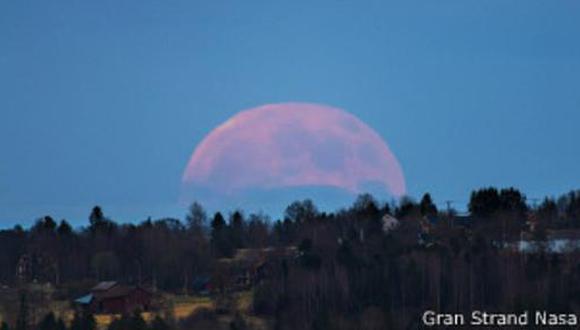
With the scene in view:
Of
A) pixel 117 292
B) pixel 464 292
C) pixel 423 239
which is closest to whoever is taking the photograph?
pixel 464 292

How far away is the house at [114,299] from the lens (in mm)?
53094

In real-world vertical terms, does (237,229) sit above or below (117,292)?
above

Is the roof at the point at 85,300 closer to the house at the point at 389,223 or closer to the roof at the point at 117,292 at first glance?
the roof at the point at 117,292

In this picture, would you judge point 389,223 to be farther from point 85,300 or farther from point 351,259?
point 85,300

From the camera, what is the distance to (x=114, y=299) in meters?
54.2

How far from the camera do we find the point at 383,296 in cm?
4866

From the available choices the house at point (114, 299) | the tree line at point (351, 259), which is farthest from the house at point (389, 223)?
the house at point (114, 299)

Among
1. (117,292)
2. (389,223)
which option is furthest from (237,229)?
(117,292)

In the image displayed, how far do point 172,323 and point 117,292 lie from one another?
44.0ft

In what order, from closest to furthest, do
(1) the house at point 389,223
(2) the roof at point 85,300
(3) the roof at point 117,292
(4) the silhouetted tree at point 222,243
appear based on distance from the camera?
1. (2) the roof at point 85,300
2. (3) the roof at point 117,292
3. (1) the house at point 389,223
4. (4) the silhouetted tree at point 222,243

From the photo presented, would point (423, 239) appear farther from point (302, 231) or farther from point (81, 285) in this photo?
point (81, 285)

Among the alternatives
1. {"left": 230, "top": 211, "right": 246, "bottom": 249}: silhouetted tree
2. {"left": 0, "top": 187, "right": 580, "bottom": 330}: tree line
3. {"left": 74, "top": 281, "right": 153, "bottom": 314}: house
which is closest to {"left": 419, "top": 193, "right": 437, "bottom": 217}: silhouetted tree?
{"left": 0, "top": 187, "right": 580, "bottom": 330}: tree line

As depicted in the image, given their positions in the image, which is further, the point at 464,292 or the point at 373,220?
the point at 373,220

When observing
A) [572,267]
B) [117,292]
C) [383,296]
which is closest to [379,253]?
[383,296]
